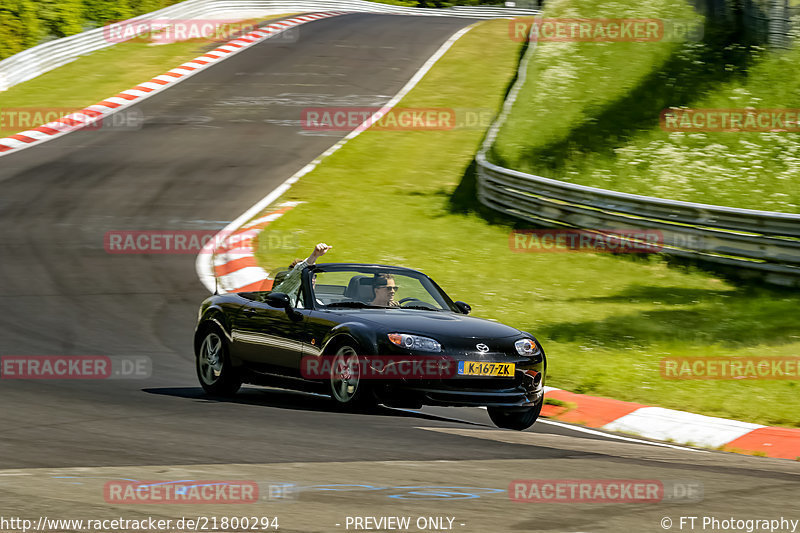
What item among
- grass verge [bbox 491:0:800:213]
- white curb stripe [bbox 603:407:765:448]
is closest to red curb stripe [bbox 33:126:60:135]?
grass verge [bbox 491:0:800:213]

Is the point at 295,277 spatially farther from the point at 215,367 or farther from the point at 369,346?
the point at 369,346

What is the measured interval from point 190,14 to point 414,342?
109ft

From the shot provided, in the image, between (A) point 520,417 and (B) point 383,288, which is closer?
(A) point 520,417

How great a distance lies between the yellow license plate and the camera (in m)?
8.68

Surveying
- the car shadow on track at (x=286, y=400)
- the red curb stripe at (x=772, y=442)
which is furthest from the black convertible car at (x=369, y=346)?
the red curb stripe at (x=772, y=442)

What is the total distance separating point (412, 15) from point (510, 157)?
25254 mm

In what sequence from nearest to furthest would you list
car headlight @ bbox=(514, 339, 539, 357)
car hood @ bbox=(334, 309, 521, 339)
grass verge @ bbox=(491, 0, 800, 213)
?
car hood @ bbox=(334, 309, 521, 339)
car headlight @ bbox=(514, 339, 539, 357)
grass verge @ bbox=(491, 0, 800, 213)

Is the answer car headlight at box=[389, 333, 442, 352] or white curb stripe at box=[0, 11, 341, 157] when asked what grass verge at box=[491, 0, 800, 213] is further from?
car headlight at box=[389, 333, 442, 352]

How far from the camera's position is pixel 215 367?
10375 mm

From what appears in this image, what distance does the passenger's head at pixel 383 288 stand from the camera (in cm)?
973

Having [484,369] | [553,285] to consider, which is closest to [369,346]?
[484,369]

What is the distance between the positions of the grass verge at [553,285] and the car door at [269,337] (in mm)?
2879

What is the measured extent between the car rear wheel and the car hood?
32 centimetres

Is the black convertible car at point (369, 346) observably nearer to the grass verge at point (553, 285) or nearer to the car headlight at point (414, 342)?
the car headlight at point (414, 342)
